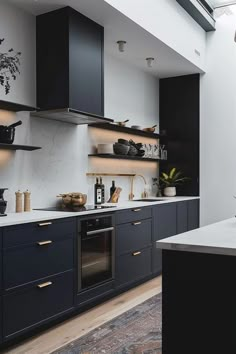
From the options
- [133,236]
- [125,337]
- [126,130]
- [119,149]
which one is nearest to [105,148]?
[119,149]

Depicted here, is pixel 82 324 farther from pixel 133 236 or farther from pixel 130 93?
pixel 130 93

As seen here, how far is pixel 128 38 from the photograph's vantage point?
14.6 feet

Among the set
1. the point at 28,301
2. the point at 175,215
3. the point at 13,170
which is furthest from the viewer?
the point at 175,215

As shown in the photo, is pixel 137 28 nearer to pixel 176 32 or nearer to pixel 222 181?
pixel 176 32

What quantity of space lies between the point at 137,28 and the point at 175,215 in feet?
8.04

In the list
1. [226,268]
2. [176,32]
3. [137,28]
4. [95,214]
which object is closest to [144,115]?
[176,32]

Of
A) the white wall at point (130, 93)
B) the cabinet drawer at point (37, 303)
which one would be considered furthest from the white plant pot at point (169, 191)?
the cabinet drawer at point (37, 303)

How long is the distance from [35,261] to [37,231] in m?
0.23

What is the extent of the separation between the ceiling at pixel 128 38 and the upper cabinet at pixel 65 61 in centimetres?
11

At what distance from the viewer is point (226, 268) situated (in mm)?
1960

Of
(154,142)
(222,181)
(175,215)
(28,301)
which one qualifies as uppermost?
(154,142)

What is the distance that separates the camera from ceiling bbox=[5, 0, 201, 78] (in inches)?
142

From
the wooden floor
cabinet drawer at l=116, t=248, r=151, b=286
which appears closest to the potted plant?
cabinet drawer at l=116, t=248, r=151, b=286

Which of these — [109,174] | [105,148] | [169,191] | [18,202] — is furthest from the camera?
[169,191]
